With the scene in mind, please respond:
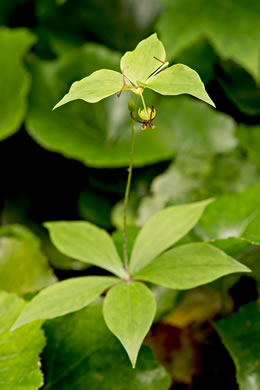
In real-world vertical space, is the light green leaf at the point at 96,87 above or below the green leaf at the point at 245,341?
above

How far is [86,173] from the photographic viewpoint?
126 centimetres

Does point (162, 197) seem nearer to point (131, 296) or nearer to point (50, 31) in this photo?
point (131, 296)

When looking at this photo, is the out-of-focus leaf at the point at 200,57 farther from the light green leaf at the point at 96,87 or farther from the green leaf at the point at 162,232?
the light green leaf at the point at 96,87

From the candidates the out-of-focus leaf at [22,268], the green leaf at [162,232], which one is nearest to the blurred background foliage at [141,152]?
the out-of-focus leaf at [22,268]

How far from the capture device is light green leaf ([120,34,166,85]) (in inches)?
18.5

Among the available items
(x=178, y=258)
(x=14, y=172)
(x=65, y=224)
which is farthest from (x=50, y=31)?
(x=178, y=258)

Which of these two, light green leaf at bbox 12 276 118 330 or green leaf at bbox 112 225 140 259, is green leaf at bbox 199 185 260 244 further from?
light green leaf at bbox 12 276 118 330

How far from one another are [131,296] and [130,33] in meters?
1.02

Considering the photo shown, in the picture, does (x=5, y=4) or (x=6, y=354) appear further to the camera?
(x=5, y=4)

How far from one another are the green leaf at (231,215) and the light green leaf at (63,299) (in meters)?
0.24

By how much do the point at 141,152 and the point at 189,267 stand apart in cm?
59

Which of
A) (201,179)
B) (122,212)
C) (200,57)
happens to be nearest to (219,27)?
(200,57)

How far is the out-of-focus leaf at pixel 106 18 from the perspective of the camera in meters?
1.33

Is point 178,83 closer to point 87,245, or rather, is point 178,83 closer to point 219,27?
point 87,245
